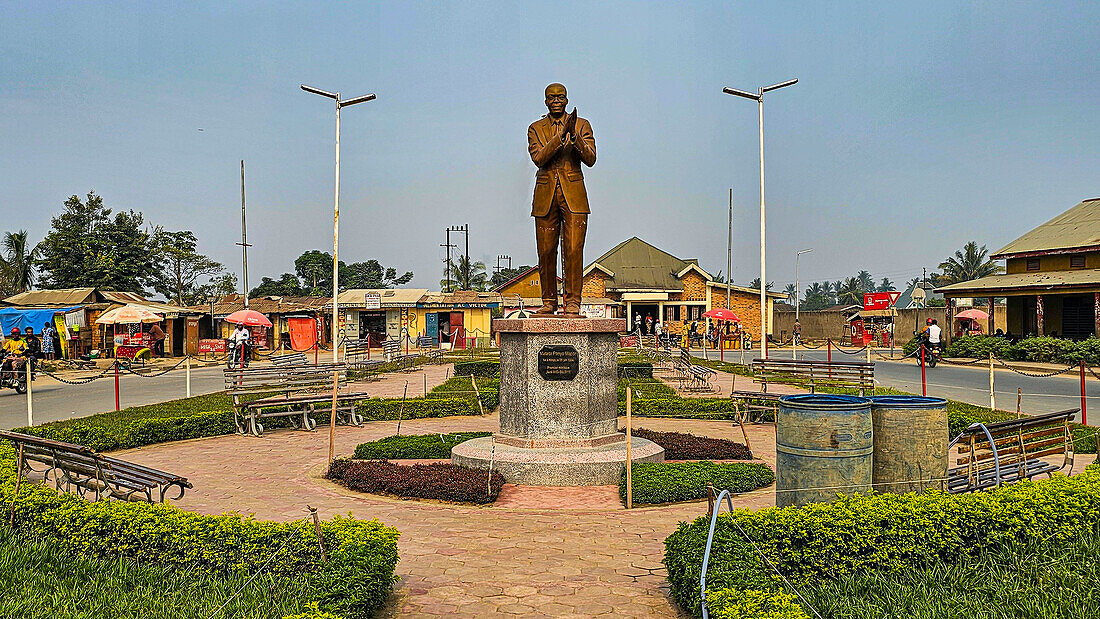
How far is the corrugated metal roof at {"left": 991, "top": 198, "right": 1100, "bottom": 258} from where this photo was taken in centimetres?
3284

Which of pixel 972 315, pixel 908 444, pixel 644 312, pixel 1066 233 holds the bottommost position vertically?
pixel 908 444

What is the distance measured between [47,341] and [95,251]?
19383mm

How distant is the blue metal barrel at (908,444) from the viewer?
5.73 m

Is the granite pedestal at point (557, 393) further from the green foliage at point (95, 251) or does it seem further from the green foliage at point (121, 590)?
the green foliage at point (95, 251)

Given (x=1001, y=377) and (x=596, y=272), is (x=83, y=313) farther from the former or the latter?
(x=1001, y=377)

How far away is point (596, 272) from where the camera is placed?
48.7 metres

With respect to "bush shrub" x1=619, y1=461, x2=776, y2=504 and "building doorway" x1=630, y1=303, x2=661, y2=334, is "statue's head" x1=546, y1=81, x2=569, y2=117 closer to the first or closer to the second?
"bush shrub" x1=619, y1=461, x2=776, y2=504

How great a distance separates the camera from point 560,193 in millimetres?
9734

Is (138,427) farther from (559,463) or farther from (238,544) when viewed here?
(238,544)

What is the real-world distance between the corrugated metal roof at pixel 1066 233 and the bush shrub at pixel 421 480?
104 feet

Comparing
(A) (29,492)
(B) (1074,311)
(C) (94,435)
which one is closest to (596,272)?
(B) (1074,311)

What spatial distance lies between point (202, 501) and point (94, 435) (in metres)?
4.06

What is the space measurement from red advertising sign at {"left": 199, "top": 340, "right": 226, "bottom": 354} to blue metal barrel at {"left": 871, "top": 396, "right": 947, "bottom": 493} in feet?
116

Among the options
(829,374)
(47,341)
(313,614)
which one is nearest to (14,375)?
(47,341)
